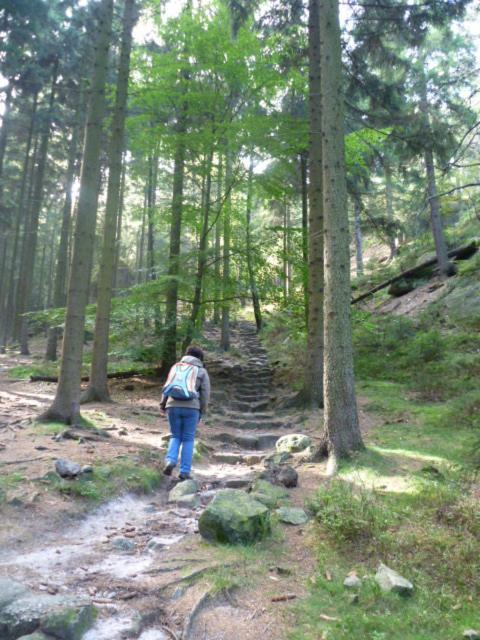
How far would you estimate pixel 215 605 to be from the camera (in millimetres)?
3389

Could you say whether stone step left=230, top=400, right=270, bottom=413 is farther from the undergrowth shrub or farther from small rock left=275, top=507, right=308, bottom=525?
the undergrowth shrub

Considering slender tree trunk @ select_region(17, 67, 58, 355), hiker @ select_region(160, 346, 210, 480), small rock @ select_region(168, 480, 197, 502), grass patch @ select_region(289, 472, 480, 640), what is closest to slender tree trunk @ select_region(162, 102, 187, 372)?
hiker @ select_region(160, 346, 210, 480)

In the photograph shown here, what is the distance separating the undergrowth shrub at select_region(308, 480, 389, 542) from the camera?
4.22 metres

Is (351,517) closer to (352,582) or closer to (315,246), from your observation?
(352,582)

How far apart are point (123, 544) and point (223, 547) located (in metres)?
0.98

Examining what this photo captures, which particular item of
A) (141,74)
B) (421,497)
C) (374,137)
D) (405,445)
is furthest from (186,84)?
(421,497)

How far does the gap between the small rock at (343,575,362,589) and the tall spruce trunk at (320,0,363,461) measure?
9.69 feet

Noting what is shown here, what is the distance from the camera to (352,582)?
11.7 ft

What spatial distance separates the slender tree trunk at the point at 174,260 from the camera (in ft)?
43.0

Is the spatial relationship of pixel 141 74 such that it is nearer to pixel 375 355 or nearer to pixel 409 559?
pixel 375 355

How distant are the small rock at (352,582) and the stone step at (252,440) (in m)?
5.69

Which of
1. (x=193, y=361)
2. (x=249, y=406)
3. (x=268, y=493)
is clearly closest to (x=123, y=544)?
(x=268, y=493)

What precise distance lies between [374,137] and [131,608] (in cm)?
1155

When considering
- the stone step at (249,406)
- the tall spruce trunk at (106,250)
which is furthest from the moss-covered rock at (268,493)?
the stone step at (249,406)
